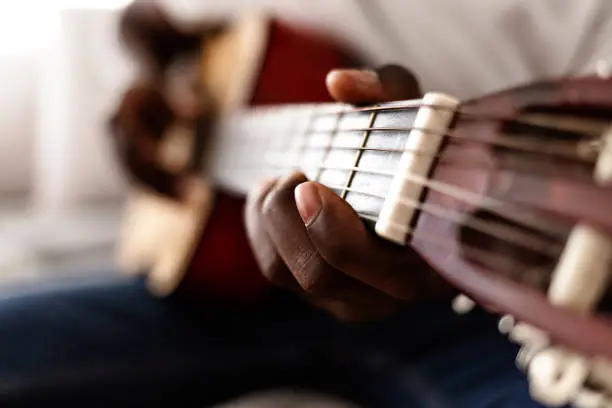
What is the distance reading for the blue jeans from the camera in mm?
718

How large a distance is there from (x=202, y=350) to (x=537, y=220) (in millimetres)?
532

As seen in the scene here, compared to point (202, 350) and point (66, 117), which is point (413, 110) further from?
point (66, 117)

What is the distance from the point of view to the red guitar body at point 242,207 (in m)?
0.82

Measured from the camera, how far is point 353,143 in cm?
49

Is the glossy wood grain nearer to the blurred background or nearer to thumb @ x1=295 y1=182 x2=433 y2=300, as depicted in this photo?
thumb @ x1=295 y1=182 x2=433 y2=300

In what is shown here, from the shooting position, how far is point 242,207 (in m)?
0.86

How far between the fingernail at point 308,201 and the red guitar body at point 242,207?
390mm

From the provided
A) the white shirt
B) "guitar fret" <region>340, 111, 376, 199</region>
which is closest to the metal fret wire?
"guitar fret" <region>340, 111, 376, 199</region>

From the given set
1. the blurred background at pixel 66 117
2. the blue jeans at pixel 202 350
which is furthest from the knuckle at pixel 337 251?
the blurred background at pixel 66 117

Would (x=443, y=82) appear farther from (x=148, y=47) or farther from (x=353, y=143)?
(x=148, y=47)

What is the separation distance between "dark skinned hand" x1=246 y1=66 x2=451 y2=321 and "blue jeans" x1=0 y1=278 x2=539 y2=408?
0.21 m

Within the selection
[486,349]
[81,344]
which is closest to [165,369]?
[81,344]

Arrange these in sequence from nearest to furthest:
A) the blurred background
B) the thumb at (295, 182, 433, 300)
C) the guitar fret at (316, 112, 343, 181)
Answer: the thumb at (295, 182, 433, 300) < the guitar fret at (316, 112, 343, 181) < the blurred background

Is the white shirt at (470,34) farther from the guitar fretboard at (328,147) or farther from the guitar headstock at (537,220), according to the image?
the guitar headstock at (537,220)
